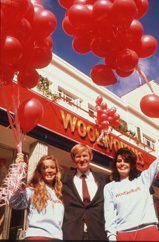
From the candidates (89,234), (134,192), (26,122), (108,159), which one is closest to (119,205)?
(134,192)

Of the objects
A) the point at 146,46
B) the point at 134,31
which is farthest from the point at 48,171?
the point at 146,46

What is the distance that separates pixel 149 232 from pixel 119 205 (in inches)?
13.9

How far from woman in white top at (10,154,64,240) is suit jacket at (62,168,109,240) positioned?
0.06 m

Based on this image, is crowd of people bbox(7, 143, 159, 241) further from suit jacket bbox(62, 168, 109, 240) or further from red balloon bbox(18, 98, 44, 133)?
red balloon bbox(18, 98, 44, 133)

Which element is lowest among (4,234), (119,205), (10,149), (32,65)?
(119,205)

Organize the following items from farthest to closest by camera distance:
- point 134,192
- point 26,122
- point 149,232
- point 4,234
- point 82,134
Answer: point 82,134, point 4,234, point 26,122, point 134,192, point 149,232

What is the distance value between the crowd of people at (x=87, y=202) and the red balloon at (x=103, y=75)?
5.13 feet

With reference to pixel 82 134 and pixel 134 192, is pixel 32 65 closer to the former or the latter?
pixel 134 192

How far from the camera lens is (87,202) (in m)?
2.99

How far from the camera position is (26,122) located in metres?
3.95

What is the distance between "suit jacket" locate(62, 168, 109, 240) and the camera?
9.36 ft

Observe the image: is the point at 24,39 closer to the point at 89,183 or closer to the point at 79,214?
the point at 89,183

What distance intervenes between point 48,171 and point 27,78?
61.9 inches

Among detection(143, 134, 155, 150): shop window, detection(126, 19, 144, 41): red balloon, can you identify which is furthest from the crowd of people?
detection(143, 134, 155, 150): shop window
